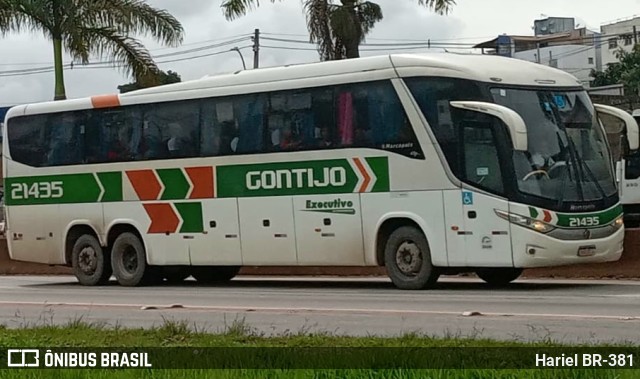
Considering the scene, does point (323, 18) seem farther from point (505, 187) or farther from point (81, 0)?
point (505, 187)

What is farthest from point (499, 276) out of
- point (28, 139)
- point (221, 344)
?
point (221, 344)

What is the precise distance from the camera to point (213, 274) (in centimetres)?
2322

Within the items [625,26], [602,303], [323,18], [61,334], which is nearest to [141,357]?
[61,334]

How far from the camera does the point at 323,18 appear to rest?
30.2 metres

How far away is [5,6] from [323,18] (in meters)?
8.35

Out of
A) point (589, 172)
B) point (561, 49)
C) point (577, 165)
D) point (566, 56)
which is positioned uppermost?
point (561, 49)

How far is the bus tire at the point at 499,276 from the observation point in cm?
1920

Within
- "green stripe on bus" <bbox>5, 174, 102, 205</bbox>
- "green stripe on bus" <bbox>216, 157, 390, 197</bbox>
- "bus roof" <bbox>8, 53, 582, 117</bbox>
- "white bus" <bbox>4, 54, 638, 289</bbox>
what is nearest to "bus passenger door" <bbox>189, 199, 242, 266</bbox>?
"white bus" <bbox>4, 54, 638, 289</bbox>

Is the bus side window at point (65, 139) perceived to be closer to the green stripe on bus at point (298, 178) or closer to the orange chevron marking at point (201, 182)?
the orange chevron marking at point (201, 182)

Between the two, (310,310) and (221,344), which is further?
(310,310)

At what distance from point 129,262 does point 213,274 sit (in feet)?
6.11

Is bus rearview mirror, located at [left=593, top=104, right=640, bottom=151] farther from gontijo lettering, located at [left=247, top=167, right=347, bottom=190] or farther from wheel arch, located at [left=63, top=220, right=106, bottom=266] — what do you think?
wheel arch, located at [left=63, top=220, right=106, bottom=266]

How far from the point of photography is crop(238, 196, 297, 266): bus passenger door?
768 inches

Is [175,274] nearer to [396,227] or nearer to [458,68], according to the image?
[396,227]
